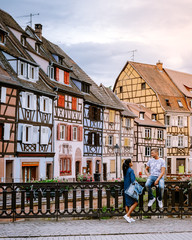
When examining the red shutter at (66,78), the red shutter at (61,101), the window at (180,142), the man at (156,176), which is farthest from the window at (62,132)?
the window at (180,142)

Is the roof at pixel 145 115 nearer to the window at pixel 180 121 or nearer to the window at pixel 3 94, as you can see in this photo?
the window at pixel 180 121

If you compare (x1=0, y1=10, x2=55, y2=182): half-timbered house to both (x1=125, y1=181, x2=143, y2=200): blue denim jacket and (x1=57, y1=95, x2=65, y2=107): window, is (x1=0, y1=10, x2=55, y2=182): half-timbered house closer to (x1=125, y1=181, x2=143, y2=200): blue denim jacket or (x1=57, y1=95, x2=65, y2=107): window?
(x1=57, y1=95, x2=65, y2=107): window

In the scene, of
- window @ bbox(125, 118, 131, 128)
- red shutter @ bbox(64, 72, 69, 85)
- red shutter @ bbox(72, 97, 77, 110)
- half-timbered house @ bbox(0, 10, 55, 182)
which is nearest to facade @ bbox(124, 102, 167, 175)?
window @ bbox(125, 118, 131, 128)

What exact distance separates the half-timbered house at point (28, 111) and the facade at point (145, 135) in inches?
782

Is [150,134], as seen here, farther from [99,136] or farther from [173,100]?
[99,136]

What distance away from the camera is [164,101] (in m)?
56.2

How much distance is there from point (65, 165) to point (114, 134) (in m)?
11.8

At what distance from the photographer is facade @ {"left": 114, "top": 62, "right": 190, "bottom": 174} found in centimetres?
5559

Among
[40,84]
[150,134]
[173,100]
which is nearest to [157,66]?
[173,100]

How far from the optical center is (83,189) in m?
11.4

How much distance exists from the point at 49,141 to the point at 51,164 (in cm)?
175

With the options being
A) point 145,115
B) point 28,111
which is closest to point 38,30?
point 28,111

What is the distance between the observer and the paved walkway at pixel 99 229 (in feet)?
29.5

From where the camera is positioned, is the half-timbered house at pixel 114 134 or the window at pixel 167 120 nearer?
the half-timbered house at pixel 114 134
